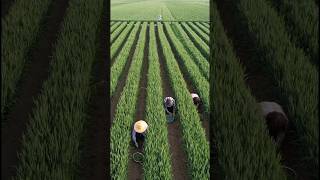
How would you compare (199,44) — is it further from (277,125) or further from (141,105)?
(277,125)

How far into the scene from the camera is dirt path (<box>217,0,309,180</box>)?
14.0ft

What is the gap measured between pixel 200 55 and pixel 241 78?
3154 millimetres

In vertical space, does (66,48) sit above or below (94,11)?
below

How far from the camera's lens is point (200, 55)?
311 inches

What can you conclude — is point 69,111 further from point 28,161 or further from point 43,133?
point 28,161

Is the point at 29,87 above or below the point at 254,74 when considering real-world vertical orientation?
below

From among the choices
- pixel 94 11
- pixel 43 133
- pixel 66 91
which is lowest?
pixel 43 133

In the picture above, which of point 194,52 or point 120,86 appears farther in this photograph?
point 194,52

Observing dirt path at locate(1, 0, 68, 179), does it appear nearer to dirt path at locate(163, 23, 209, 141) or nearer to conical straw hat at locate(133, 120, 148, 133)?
conical straw hat at locate(133, 120, 148, 133)

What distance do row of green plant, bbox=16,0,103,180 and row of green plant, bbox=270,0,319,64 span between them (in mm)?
2869

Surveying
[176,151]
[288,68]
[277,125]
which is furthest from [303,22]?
[176,151]

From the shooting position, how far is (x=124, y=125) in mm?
5629

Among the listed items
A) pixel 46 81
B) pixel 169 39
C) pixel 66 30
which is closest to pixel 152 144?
pixel 46 81

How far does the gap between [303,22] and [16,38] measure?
13.5 feet
